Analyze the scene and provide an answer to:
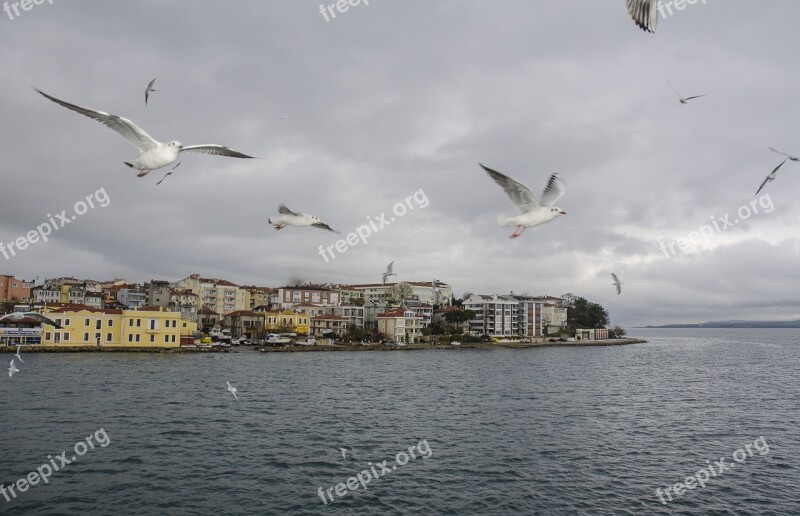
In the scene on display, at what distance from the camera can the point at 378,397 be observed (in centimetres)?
3006

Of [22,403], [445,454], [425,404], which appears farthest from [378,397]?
[22,403]

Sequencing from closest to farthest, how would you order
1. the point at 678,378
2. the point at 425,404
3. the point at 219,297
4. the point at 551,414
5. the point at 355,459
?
the point at 355,459 < the point at 551,414 < the point at 425,404 < the point at 678,378 < the point at 219,297

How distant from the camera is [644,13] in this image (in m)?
3.42

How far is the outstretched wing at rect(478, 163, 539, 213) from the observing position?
6484 mm

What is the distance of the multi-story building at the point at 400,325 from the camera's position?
80.2 m

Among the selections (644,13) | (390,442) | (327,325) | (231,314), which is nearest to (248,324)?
(231,314)

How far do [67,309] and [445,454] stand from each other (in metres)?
51.1

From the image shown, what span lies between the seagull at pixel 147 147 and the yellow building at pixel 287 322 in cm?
7204

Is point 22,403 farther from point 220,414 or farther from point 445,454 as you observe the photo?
point 445,454

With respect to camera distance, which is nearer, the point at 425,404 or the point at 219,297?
the point at 425,404
